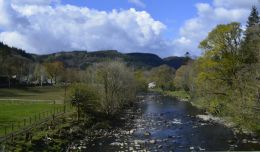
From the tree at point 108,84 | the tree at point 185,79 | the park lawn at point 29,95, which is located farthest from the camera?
the tree at point 185,79

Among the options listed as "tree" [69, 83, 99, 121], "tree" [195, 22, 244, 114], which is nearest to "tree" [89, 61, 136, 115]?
"tree" [69, 83, 99, 121]

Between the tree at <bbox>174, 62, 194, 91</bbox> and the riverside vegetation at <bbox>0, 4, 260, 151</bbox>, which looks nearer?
the riverside vegetation at <bbox>0, 4, 260, 151</bbox>

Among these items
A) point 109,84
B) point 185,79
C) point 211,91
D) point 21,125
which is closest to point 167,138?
point 211,91

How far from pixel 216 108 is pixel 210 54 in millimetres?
9955

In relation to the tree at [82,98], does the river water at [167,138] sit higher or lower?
lower

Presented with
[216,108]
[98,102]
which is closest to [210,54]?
[216,108]

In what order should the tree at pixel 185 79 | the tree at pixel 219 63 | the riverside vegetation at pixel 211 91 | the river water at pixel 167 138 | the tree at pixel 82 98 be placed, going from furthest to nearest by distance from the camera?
the tree at pixel 185 79 → the tree at pixel 82 98 → the tree at pixel 219 63 → the river water at pixel 167 138 → the riverside vegetation at pixel 211 91

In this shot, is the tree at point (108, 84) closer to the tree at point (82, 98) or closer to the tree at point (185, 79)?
the tree at point (82, 98)

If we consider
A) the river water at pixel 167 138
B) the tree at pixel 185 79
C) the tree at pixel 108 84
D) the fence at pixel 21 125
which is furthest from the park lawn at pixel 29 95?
the tree at pixel 185 79

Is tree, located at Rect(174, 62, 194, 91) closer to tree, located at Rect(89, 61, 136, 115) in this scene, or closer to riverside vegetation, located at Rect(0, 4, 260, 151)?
riverside vegetation, located at Rect(0, 4, 260, 151)

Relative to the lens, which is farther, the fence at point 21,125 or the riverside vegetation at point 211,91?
the fence at point 21,125

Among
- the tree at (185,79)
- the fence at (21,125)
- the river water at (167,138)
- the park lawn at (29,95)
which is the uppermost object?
the tree at (185,79)

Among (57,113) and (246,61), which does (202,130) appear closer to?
(246,61)

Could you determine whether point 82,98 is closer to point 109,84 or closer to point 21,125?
point 109,84
